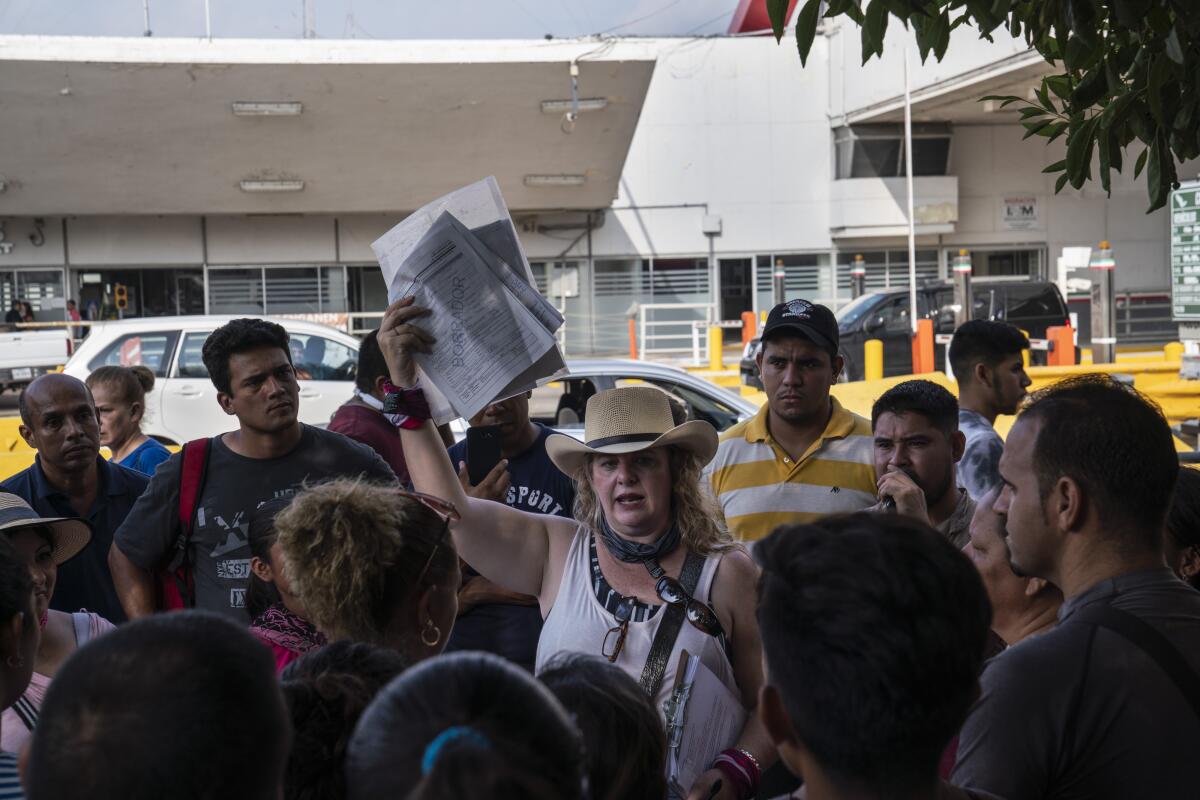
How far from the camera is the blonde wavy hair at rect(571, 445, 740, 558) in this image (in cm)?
304

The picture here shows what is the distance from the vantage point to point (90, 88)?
22.0m

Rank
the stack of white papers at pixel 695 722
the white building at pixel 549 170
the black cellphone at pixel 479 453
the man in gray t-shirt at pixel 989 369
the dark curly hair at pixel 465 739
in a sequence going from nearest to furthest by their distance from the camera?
the dark curly hair at pixel 465 739 < the stack of white papers at pixel 695 722 < the black cellphone at pixel 479 453 < the man in gray t-shirt at pixel 989 369 < the white building at pixel 549 170

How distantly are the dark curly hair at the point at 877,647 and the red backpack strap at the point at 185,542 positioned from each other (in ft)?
8.97

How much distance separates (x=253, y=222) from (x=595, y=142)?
9.47 meters

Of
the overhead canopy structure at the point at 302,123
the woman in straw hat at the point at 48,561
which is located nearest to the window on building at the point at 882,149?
the overhead canopy structure at the point at 302,123

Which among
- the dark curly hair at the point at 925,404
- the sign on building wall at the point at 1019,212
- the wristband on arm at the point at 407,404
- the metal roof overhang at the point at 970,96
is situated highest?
the metal roof overhang at the point at 970,96

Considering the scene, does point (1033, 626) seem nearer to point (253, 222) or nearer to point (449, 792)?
point (449, 792)

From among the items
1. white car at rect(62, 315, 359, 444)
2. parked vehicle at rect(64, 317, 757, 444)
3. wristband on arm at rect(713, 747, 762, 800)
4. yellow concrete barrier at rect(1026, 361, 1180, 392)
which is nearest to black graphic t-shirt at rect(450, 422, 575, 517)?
wristband on arm at rect(713, 747, 762, 800)

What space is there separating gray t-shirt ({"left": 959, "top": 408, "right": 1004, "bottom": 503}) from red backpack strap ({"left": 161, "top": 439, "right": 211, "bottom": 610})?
2988 mm

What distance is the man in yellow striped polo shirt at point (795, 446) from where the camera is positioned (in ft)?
13.6

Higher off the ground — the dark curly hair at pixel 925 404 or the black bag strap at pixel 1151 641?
the dark curly hair at pixel 925 404

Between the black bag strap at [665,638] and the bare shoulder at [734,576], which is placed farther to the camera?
the bare shoulder at [734,576]

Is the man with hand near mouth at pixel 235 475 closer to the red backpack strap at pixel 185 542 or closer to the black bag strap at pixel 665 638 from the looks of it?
the red backpack strap at pixel 185 542

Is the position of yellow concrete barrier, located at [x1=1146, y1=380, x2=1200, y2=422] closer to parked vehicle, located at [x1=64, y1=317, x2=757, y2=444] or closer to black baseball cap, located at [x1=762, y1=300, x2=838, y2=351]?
parked vehicle, located at [x1=64, y1=317, x2=757, y2=444]
